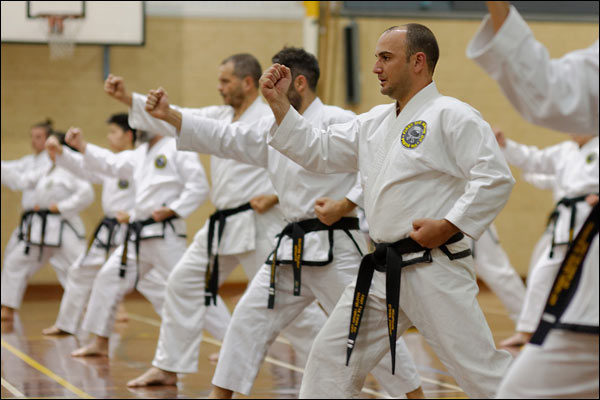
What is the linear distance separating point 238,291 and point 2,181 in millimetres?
3223

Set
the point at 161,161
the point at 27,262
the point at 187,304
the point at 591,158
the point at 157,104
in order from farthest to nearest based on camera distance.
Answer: the point at 27,262
the point at 591,158
the point at 161,161
the point at 187,304
the point at 157,104

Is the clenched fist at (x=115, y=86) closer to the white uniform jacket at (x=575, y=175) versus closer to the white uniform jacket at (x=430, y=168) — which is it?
the white uniform jacket at (x=430, y=168)

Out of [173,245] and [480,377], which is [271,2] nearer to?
[173,245]

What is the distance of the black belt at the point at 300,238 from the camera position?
430 centimetres

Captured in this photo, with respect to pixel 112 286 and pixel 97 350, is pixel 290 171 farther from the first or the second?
pixel 97 350

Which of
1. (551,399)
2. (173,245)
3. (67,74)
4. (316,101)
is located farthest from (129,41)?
(551,399)

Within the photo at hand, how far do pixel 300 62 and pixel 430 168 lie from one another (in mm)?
1460

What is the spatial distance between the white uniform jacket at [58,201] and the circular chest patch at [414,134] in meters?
6.57

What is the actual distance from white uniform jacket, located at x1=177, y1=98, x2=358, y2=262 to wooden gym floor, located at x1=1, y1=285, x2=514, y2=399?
1321 mm

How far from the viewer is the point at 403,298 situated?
131 inches

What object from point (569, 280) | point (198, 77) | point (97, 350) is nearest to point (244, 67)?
point (97, 350)

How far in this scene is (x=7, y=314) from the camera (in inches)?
372

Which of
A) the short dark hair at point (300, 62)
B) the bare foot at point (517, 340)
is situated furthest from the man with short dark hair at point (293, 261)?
the bare foot at point (517, 340)

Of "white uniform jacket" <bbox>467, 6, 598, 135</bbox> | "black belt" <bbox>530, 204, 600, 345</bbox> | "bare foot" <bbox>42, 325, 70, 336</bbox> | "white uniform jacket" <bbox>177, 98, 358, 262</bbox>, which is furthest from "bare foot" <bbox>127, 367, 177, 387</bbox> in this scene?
"white uniform jacket" <bbox>467, 6, 598, 135</bbox>
